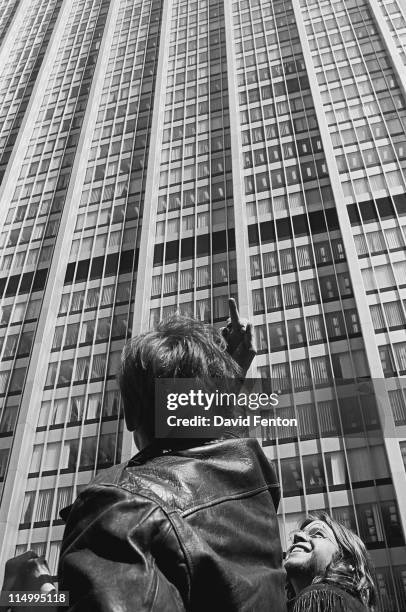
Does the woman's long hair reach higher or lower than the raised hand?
lower

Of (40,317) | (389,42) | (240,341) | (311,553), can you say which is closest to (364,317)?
(40,317)

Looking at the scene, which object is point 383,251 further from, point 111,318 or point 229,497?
point 229,497

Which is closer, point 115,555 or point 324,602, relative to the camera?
point 115,555

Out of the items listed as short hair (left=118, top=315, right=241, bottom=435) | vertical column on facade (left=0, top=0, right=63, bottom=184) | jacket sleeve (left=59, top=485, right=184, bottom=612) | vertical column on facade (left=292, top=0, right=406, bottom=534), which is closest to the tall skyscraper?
vertical column on facade (left=292, top=0, right=406, bottom=534)

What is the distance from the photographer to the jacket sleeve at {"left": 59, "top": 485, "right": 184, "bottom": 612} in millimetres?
1189

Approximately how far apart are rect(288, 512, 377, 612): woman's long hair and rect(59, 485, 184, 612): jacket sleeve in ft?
8.45

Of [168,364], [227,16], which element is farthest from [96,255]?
[168,364]

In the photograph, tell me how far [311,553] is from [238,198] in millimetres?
36015

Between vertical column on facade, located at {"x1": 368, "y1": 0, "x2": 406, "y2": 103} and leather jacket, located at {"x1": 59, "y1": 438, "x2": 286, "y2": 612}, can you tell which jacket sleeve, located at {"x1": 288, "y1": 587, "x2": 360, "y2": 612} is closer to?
leather jacket, located at {"x1": 59, "y1": 438, "x2": 286, "y2": 612}

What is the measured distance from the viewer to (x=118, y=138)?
46.4 metres

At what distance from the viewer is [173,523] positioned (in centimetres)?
136

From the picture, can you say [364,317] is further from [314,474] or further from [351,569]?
[351,569]

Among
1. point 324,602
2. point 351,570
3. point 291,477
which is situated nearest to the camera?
point 324,602

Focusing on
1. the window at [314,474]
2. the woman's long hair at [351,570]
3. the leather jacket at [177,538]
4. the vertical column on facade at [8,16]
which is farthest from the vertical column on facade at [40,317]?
the leather jacket at [177,538]
